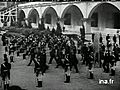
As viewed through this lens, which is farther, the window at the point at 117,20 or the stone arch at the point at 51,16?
the stone arch at the point at 51,16

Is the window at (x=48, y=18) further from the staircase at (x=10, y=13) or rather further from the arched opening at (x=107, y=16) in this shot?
the arched opening at (x=107, y=16)

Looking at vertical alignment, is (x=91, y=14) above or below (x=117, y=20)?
above

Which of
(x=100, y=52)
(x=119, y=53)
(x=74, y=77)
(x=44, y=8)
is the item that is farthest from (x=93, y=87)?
(x=44, y=8)

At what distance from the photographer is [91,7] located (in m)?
27.3

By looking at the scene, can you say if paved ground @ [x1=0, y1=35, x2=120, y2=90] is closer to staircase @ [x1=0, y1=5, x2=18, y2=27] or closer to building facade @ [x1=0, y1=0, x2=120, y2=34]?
building facade @ [x1=0, y1=0, x2=120, y2=34]

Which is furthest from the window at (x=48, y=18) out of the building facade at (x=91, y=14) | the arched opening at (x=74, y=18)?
the arched opening at (x=74, y=18)

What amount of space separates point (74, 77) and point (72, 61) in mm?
1099

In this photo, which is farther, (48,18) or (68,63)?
(48,18)

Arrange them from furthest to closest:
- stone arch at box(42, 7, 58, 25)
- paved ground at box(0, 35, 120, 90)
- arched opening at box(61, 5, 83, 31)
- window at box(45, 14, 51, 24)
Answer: window at box(45, 14, 51, 24) < stone arch at box(42, 7, 58, 25) < arched opening at box(61, 5, 83, 31) < paved ground at box(0, 35, 120, 90)

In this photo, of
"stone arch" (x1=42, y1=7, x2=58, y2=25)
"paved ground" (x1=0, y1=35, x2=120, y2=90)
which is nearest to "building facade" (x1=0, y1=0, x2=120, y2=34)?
"stone arch" (x1=42, y1=7, x2=58, y2=25)

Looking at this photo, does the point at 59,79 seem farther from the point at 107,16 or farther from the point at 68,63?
the point at 107,16

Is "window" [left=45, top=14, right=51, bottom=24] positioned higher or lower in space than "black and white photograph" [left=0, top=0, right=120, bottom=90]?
higher

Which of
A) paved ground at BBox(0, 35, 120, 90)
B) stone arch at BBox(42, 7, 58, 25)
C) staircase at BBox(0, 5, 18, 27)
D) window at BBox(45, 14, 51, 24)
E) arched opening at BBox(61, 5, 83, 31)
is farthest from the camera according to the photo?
window at BBox(45, 14, 51, 24)

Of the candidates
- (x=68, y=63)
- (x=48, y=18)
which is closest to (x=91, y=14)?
(x=48, y=18)
